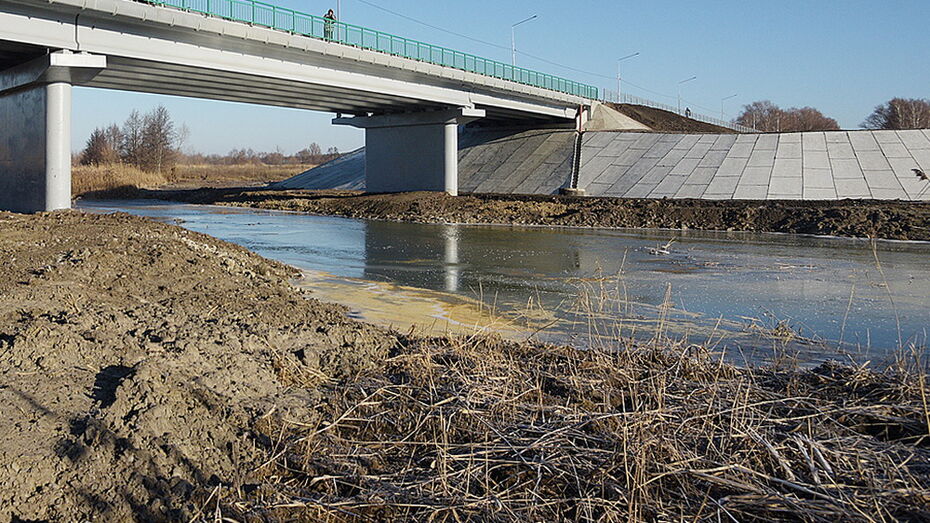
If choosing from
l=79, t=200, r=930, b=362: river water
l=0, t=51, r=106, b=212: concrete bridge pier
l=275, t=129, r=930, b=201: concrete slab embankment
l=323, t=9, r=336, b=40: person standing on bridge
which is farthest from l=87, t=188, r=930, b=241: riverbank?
l=0, t=51, r=106, b=212: concrete bridge pier

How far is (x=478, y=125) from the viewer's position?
58.1 m

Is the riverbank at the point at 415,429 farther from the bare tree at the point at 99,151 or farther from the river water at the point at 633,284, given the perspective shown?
the bare tree at the point at 99,151

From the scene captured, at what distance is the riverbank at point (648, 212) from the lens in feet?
89.6

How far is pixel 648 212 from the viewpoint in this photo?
108 feet

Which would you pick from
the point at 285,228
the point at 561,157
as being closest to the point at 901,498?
the point at 285,228

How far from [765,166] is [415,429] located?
38.8m

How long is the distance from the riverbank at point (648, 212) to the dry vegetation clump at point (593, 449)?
20.2 metres

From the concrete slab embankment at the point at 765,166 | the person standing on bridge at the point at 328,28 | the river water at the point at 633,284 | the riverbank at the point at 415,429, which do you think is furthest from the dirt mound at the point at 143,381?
the concrete slab embankment at the point at 765,166

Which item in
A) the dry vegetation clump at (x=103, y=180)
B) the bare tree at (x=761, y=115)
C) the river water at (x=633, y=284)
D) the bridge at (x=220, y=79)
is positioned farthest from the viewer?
the bare tree at (x=761, y=115)

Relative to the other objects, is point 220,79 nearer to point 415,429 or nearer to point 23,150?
point 23,150

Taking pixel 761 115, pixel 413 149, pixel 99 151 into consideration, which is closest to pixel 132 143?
pixel 99 151

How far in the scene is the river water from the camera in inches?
394

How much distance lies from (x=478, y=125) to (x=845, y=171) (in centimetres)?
2754

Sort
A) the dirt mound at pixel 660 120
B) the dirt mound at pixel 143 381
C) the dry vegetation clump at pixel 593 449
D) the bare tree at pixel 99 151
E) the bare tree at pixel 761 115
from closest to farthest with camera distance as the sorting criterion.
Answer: the dry vegetation clump at pixel 593 449, the dirt mound at pixel 143 381, the dirt mound at pixel 660 120, the bare tree at pixel 99 151, the bare tree at pixel 761 115
